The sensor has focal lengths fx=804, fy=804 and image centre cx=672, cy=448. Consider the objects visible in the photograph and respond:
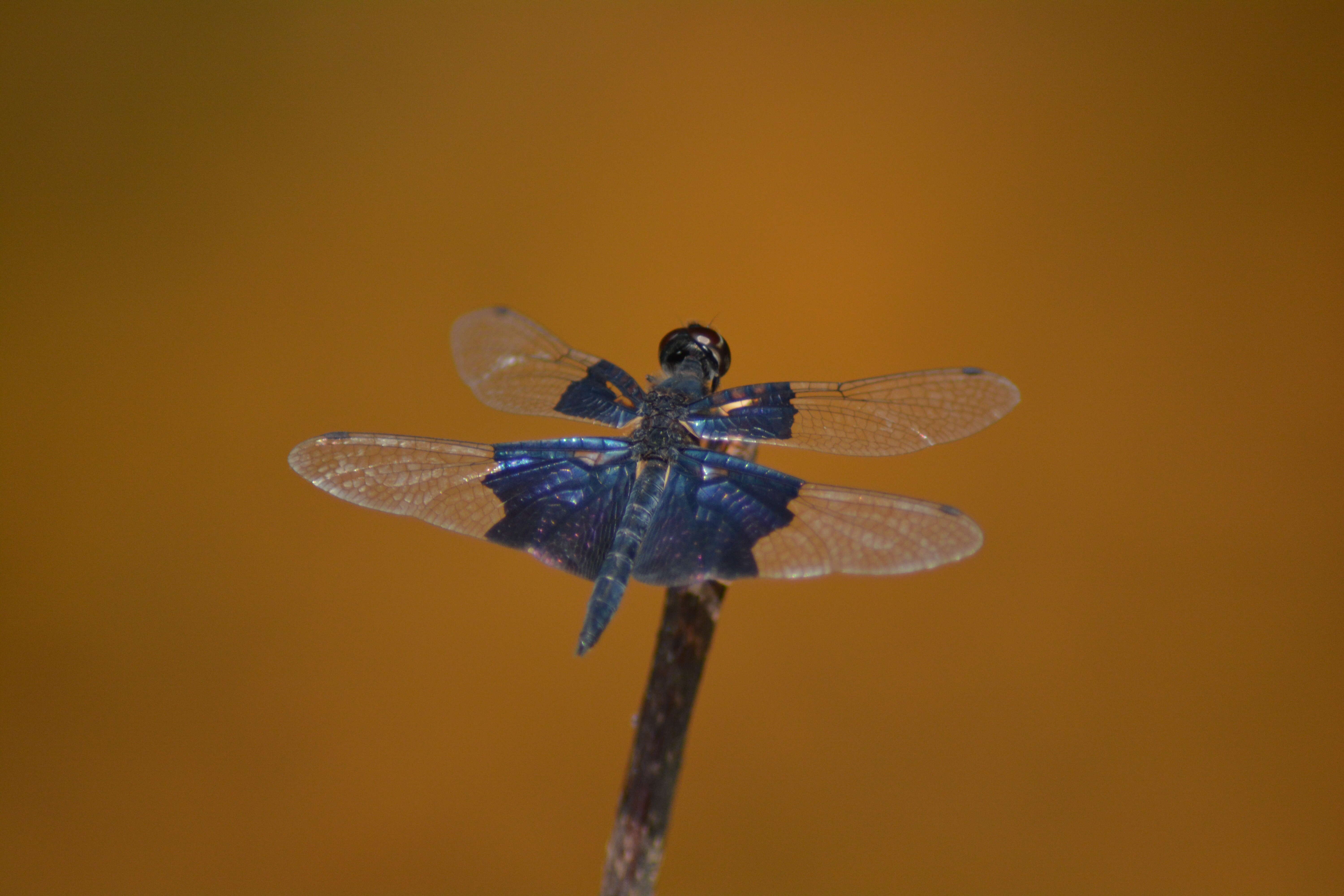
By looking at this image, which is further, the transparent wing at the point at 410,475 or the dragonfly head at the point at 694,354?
the dragonfly head at the point at 694,354

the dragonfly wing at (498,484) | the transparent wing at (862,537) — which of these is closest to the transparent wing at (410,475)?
the dragonfly wing at (498,484)

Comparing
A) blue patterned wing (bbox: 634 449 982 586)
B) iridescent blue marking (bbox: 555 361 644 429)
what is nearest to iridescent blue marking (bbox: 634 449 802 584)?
blue patterned wing (bbox: 634 449 982 586)

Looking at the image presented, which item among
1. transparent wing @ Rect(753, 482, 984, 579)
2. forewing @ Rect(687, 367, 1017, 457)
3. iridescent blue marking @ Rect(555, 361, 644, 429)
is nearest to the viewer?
transparent wing @ Rect(753, 482, 984, 579)

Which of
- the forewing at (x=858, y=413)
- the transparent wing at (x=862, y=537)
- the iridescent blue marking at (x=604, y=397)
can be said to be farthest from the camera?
the iridescent blue marking at (x=604, y=397)

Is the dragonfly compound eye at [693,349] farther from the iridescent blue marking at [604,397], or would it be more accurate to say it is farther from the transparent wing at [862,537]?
the transparent wing at [862,537]

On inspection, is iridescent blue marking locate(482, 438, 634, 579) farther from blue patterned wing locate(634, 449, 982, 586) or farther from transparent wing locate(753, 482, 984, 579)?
transparent wing locate(753, 482, 984, 579)

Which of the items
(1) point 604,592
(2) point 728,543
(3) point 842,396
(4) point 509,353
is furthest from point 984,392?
(4) point 509,353

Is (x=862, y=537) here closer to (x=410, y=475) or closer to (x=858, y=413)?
(x=858, y=413)

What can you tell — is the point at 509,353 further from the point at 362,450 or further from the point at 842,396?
the point at 842,396
